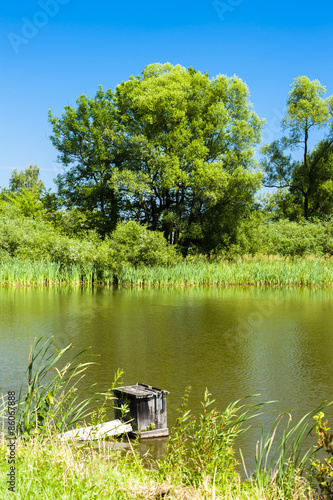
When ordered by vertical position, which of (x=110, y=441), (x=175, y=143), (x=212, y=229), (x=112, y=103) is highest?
(x=112, y=103)

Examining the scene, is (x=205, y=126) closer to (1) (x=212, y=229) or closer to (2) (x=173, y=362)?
(1) (x=212, y=229)

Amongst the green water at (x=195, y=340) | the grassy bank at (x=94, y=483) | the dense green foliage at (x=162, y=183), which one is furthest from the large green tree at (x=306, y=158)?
the grassy bank at (x=94, y=483)

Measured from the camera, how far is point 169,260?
2367cm

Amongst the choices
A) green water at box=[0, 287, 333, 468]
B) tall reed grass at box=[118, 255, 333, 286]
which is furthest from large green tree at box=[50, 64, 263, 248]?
green water at box=[0, 287, 333, 468]

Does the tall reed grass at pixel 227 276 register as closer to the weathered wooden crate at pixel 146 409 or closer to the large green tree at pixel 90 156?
the large green tree at pixel 90 156

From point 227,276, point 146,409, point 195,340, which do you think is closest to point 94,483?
point 146,409

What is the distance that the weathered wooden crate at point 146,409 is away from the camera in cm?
476

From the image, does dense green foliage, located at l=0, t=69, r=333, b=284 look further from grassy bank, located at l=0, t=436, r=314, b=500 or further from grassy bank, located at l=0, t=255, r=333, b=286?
grassy bank, located at l=0, t=436, r=314, b=500

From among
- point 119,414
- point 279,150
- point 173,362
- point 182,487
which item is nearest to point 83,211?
point 279,150

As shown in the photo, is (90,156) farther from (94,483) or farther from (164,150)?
(94,483)

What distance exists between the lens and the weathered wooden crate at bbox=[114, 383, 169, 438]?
4.76m

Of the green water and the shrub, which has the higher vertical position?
the shrub

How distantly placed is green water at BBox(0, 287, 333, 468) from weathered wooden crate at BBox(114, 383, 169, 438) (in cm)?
34

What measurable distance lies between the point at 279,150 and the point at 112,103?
12259 millimetres
